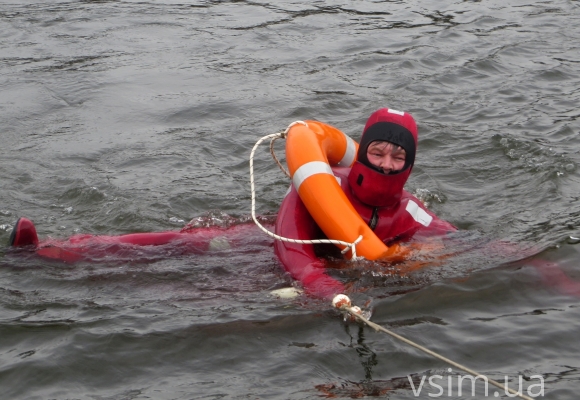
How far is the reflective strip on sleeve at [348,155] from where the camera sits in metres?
6.68

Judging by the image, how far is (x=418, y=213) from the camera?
20.4 feet

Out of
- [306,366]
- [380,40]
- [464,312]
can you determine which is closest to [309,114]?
[380,40]

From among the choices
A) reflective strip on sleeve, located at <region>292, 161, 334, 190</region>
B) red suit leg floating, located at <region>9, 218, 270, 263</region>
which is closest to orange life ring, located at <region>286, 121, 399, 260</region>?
reflective strip on sleeve, located at <region>292, 161, 334, 190</region>

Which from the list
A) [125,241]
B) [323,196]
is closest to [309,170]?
[323,196]

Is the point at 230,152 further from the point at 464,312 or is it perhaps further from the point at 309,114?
the point at 464,312

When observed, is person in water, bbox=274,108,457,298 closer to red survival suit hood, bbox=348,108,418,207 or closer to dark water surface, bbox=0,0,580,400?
red survival suit hood, bbox=348,108,418,207

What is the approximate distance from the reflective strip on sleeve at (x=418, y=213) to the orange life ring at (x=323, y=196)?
0.39 meters

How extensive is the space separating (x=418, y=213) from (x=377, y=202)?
377 millimetres

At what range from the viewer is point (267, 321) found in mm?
5227

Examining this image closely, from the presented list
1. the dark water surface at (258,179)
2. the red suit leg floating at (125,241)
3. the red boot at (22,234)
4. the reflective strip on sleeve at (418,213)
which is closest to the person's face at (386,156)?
the reflective strip on sleeve at (418,213)

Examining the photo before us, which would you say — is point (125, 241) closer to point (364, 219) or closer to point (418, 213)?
point (364, 219)

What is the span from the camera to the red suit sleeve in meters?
5.42

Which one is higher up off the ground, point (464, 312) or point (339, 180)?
point (339, 180)

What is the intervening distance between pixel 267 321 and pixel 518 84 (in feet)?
20.8
